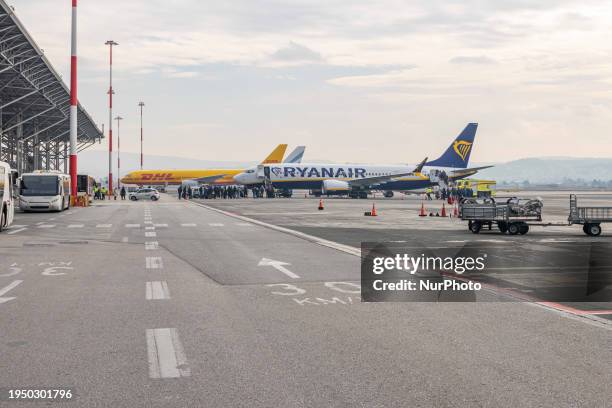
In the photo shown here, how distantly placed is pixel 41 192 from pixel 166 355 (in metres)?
36.4

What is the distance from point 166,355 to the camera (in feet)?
22.5

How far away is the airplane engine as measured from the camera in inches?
2970

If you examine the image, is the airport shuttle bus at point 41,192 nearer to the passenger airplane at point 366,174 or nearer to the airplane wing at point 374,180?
the passenger airplane at point 366,174

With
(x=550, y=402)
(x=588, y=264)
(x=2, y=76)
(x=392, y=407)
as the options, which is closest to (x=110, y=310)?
(x=392, y=407)

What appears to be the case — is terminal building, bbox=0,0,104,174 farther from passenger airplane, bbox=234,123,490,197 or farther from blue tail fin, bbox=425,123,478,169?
blue tail fin, bbox=425,123,478,169

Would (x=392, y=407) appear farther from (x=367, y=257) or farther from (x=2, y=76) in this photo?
(x=2, y=76)

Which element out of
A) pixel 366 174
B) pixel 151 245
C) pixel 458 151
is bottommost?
pixel 151 245

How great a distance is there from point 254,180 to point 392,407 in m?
75.8

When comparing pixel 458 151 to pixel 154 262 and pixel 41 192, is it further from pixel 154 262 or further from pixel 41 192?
pixel 154 262

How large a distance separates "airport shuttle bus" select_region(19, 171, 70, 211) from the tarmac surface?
1075 inches

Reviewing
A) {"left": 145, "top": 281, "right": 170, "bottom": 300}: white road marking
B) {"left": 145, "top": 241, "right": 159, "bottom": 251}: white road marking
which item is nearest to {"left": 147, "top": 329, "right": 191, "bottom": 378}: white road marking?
{"left": 145, "top": 281, "right": 170, "bottom": 300}: white road marking

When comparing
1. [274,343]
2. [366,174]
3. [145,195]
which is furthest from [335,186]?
[274,343]

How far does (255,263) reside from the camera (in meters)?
15.3

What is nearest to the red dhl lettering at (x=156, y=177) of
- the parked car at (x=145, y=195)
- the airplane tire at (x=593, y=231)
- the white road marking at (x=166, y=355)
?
the parked car at (x=145, y=195)
